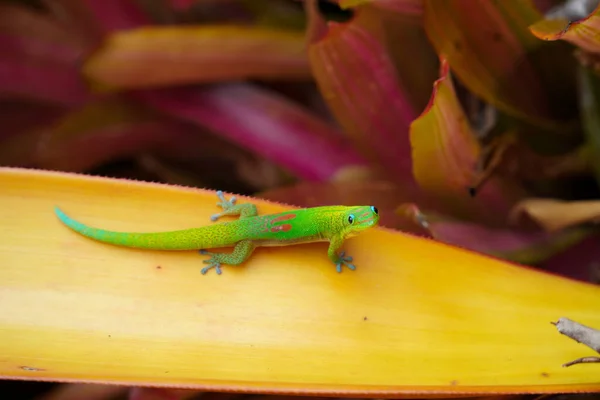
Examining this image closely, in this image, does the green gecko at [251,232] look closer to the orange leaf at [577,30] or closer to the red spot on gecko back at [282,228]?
the red spot on gecko back at [282,228]

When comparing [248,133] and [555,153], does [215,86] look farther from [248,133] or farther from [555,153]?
[555,153]

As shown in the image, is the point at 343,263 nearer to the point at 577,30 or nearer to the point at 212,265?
the point at 212,265

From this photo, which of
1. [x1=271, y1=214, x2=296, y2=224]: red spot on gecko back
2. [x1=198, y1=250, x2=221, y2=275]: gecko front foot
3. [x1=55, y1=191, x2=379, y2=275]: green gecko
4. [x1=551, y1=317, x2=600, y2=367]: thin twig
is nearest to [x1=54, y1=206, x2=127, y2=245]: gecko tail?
[x1=55, y1=191, x2=379, y2=275]: green gecko

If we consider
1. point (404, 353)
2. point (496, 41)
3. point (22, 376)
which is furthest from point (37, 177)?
point (496, 41)

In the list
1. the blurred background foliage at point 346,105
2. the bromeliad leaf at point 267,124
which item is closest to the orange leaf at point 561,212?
the blurred background foliage at point 346,105

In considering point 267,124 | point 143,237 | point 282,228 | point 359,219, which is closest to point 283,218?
point 282,228

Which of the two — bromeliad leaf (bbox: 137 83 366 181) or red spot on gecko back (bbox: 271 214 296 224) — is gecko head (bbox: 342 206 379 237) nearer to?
red spot on gecko back (bbox: 271 214 296 224)
